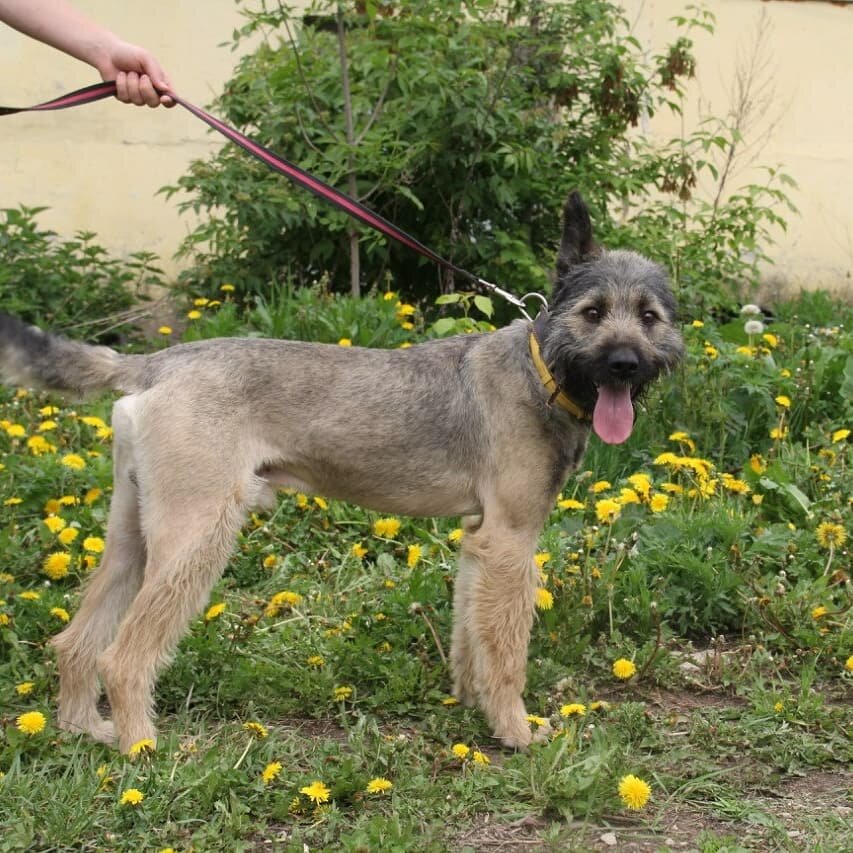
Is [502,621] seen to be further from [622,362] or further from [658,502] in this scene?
[658,502]

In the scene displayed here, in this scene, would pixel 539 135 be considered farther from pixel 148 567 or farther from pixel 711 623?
pixel 148 567

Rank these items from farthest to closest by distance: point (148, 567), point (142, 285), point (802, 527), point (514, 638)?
point (142, 285) < point (802, 527) < point (514, 638) < point (148, 567)

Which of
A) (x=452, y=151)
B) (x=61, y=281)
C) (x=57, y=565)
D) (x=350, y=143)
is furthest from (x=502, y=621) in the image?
(x=61, y=281)

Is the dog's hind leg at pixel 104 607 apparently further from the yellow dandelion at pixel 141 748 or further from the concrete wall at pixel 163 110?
the concrete wall at pixel 163 110

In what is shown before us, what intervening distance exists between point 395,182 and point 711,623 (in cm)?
340

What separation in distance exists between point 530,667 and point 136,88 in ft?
8.14

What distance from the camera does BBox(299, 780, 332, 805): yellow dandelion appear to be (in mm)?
3219

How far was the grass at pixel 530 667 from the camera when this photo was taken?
3307 mm

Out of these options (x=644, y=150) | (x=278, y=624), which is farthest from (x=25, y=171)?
(x=278, y=624)

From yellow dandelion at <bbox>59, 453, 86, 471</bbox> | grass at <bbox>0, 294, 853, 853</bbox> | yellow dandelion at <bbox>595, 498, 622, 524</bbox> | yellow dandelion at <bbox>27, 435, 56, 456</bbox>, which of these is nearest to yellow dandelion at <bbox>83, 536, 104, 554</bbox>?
grass at <bbox>0, 294, 853, 853</bbox>

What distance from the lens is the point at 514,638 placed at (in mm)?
3975

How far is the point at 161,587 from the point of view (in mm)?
3633

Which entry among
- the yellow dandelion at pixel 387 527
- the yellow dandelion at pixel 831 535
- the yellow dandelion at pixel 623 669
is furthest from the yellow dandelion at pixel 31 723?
the yellow dandelion at pixel 831 535

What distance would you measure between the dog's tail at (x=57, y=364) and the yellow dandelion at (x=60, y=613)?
97 cm
